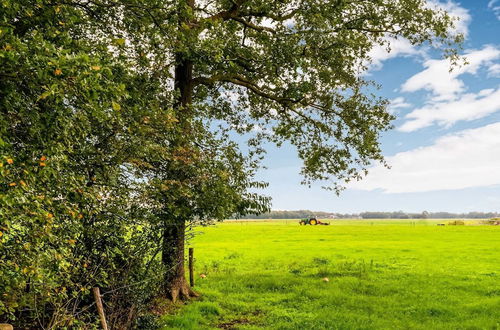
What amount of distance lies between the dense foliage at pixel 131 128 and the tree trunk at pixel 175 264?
0.08 meters

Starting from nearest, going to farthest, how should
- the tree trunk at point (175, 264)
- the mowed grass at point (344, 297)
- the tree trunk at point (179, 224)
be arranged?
the tree trunk at point (179, 224) < the tree trunk at point (175, 264) < the mowed grass at point (344, 297)

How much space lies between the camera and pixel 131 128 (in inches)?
395

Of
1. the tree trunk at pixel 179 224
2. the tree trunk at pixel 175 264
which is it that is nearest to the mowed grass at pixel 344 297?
the tree trunk at pixel 175 264

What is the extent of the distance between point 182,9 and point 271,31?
838 centimetres

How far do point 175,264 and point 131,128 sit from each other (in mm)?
6642

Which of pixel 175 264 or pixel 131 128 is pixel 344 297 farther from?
pixel 131 128

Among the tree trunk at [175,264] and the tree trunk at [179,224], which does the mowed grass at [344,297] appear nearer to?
the tree trunk at [175,264]

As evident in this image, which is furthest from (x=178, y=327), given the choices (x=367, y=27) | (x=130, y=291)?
(x=367, y=27)

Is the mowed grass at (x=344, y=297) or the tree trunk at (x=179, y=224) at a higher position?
the tree trunk at (x=179, y=224)

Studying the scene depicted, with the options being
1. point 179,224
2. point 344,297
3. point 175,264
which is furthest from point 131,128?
point 344,297

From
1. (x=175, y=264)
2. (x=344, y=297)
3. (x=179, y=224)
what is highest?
(x=179, y=224)

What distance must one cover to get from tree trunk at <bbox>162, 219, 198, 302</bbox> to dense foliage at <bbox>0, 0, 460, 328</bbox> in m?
0.08

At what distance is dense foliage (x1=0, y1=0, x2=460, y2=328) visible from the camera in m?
7.09

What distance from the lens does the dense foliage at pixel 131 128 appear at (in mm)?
7086
